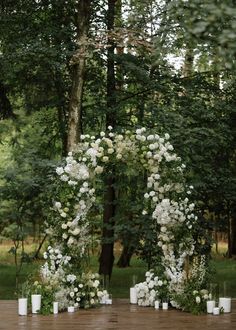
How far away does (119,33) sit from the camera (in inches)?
427

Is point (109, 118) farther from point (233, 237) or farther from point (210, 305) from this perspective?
point (233, 237)

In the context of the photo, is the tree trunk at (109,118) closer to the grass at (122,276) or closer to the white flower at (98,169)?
the grass at (122,276)

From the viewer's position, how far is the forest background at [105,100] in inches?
432

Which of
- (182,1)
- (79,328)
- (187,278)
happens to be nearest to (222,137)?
(187,278)

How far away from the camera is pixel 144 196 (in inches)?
340

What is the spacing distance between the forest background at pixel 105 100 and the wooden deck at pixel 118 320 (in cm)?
186

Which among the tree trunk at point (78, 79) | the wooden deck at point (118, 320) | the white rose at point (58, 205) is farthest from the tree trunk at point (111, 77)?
the wooden deck at point (118, 320)

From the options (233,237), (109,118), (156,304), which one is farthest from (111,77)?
(233,237)

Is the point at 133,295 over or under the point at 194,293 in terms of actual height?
under

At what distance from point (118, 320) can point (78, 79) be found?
5.41 metres

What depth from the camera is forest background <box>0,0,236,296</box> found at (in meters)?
11.0

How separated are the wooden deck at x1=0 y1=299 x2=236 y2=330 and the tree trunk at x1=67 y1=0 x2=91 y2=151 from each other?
3.55 m

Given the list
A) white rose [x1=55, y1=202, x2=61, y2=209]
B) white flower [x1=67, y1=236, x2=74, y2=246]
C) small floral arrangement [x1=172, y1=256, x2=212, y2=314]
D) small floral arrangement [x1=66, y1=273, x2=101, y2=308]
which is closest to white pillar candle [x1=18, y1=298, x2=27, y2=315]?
small floral arrangement [x1=66, y1=273, x2=101, y2=308]

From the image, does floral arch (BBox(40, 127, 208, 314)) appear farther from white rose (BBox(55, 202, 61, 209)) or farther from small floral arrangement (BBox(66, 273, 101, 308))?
small floral arrangement (BBox(66, 273, 101, 308))
